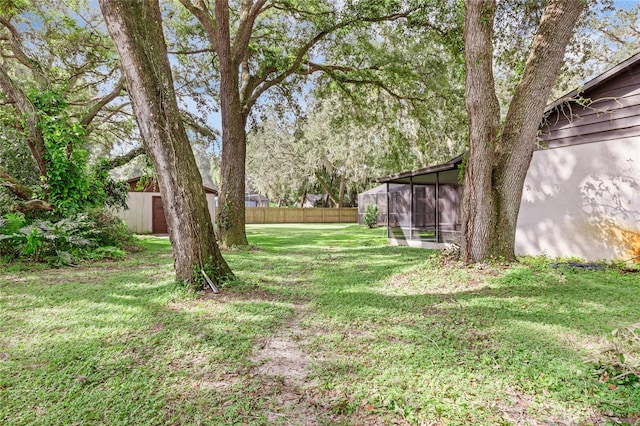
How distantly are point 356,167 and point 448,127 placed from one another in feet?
42.2

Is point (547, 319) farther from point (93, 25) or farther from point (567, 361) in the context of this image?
point (93, 25)

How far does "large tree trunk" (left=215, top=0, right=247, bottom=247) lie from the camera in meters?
8.62

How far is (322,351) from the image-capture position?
268 centimetres

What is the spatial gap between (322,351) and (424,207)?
10.9 meters

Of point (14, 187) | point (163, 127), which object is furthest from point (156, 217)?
point (163, 127)

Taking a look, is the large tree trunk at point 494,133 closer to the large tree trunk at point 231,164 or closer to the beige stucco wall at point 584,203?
the beige stucco wall at point 584,203

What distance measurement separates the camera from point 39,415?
187 centimetres

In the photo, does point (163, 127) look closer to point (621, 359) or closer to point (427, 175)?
point (621, 359)

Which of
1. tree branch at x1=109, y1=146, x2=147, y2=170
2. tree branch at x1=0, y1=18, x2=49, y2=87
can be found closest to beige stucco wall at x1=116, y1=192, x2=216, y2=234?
tree branch at x1=109, y1=146, x2=147, y2=170

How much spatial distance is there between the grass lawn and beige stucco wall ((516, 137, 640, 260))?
1.95 m

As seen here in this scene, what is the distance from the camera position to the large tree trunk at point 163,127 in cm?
386

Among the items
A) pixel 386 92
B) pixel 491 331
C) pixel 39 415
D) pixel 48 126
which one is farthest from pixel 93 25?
pixel 491 331

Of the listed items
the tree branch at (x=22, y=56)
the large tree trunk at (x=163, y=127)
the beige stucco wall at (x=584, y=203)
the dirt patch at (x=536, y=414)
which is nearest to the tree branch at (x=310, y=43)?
the beige stucco wall at (x=584, y=203)

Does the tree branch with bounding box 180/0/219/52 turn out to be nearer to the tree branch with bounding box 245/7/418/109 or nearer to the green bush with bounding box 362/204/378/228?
the tree branch with bounding box 245/7/418/109
